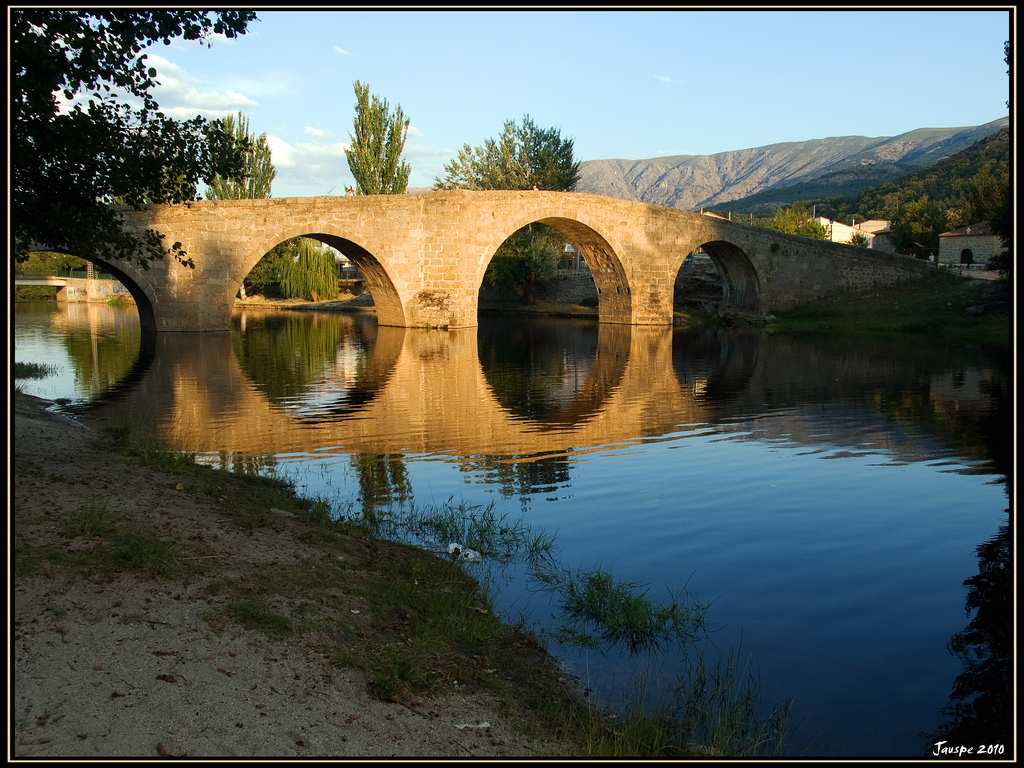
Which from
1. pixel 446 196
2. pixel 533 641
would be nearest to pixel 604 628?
pixel 533 641

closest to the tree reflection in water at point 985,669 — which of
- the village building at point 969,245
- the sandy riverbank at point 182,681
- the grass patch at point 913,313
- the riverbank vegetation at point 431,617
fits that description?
the riverbank vegetation at point 431,617

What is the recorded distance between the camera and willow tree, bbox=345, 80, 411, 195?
37.0m

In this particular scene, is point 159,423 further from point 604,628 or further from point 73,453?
point 604,628

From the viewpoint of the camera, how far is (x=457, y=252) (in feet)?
84.0

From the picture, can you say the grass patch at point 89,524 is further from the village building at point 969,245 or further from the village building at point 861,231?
the village building at point 861,231

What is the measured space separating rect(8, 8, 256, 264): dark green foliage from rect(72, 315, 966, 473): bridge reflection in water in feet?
8.69

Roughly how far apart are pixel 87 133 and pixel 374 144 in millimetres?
32737

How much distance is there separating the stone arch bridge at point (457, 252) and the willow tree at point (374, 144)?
11.2m

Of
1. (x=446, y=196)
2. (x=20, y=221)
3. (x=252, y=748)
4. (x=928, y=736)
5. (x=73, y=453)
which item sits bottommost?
(x=928, y=736)

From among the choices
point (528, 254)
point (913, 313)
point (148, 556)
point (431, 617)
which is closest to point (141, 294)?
point (528, 254)

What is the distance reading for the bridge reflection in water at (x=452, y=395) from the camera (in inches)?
354

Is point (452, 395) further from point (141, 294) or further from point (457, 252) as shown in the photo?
point (141, 294)

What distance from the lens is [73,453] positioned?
607cm
